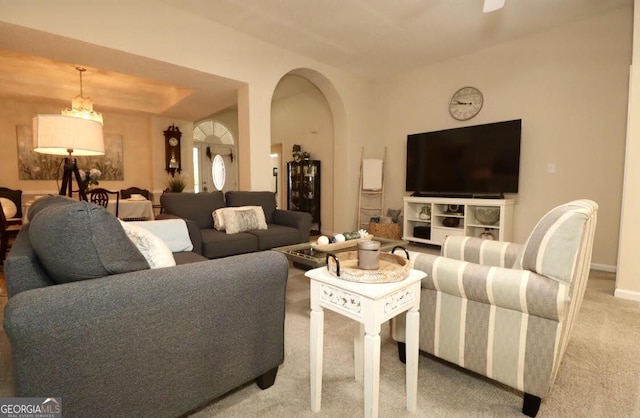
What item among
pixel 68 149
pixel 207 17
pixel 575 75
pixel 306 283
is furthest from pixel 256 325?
pixel 575 75

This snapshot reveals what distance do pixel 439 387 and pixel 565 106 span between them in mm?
3780

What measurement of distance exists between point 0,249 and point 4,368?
245cm

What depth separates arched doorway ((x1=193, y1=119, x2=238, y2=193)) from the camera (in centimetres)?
754

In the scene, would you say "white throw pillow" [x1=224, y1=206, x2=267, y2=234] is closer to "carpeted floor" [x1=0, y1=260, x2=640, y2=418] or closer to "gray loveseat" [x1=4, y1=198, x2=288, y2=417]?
"carpeted floor" [x1=0, y1=260, x2=640, y2=418]

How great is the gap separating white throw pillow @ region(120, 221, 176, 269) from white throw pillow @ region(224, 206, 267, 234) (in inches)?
74.3

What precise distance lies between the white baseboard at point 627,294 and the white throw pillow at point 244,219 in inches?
129

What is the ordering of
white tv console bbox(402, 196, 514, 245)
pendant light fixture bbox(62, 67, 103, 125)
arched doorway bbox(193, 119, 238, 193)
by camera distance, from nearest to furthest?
white tv console bbox(402, 196, 514, 245), pendant light fixture bbox(62, 67, 103, 125), arched doorway bbox(193, 119, 238, 193)

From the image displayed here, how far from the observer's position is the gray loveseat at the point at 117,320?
85 centimetres

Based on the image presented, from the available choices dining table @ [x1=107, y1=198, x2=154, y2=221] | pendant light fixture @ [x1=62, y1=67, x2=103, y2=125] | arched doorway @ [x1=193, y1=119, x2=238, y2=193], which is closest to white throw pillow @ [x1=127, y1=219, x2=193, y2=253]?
dining table @ [x1=107, y1=198, x2=154, y2=221]

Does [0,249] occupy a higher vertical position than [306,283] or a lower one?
higher

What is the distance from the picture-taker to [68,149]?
228cm

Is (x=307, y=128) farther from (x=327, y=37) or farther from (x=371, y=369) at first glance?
(x=371, y=369)

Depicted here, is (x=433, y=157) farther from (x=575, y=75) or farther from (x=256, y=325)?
(x=256, y=325)

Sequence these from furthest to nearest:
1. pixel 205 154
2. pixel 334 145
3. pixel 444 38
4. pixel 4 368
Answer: pixel 205 154, pixel 334 145, pixel 444 38, pixel 4 368
